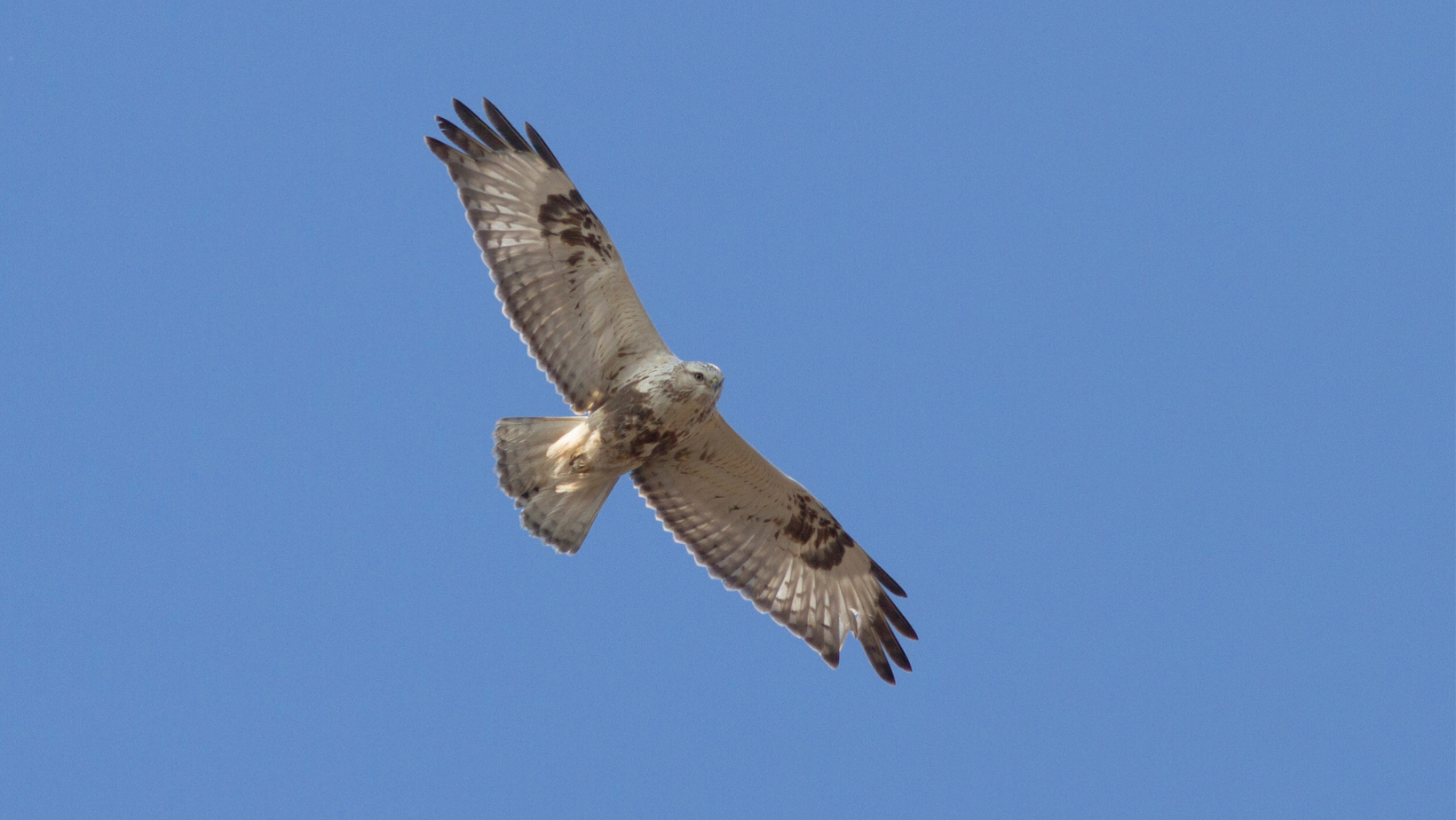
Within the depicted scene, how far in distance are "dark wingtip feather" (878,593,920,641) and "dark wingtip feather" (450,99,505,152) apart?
13.3 feet

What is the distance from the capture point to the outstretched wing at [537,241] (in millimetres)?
10203

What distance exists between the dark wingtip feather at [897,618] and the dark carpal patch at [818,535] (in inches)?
17.5

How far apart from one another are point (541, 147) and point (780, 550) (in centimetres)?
320

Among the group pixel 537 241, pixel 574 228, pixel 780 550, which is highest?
pixel 574 228

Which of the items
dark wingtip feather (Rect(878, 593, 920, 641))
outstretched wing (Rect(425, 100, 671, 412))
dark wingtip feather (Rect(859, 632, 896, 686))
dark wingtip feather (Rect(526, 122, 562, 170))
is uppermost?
dark wingtip feather (Rect(526, 122, 562, 170))

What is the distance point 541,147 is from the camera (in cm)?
1027

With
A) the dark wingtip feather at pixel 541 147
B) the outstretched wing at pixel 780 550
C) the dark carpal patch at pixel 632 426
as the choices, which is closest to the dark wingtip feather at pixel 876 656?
the outstretched wing at pixel 780 550

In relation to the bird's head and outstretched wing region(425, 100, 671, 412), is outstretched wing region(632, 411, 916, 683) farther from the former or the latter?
outstretched wing region(425, 100, 671, 412)

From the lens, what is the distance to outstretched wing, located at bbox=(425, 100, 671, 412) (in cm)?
1020

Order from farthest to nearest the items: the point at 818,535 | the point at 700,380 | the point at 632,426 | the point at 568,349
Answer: the point at 818,535 → the point at 568,349 → the point at 632,426 → the point at 700,380

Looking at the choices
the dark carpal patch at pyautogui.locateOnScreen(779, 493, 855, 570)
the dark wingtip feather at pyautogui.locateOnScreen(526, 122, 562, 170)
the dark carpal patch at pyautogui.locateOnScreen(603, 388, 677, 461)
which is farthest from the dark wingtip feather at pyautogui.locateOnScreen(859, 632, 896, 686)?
the dark wingtip feather at pyautogui.locateOnScreen(526, 122, 562, 170)

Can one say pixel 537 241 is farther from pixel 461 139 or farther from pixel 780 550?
pixel 780 550

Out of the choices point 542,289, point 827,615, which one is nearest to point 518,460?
point 542,289

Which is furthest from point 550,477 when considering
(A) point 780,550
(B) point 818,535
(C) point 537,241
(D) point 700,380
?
(B) point 818,535
